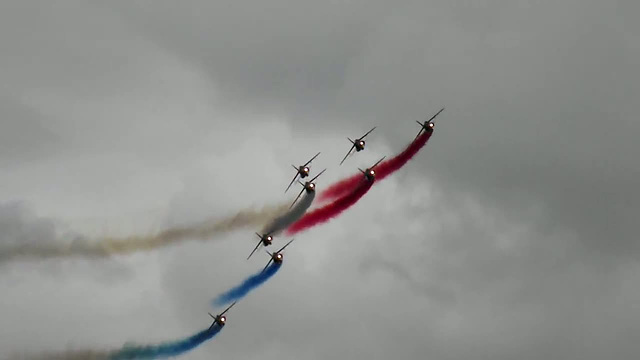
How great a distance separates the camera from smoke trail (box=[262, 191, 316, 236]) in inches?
5305

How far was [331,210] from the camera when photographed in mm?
134750

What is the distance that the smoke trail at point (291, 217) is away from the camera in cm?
13475

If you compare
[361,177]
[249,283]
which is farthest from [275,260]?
[361,177]

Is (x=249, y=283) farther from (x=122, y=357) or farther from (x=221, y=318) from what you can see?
(x=122, y=357)

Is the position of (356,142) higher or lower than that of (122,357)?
higher

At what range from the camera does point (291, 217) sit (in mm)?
135625

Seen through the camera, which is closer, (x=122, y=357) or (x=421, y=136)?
(x=122, y=357)

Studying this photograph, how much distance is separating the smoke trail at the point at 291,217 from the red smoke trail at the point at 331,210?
25.5 inches

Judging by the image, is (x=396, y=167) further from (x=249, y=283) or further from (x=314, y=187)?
(x=249, y=283)

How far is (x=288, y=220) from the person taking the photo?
13575cm

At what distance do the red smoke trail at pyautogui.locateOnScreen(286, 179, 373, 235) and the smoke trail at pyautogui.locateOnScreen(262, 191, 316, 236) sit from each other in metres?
0.65

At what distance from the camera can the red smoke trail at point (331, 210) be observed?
134625 millimetres

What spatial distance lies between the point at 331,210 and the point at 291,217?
5.03 meters

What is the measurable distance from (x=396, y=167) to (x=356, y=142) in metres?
5.85
